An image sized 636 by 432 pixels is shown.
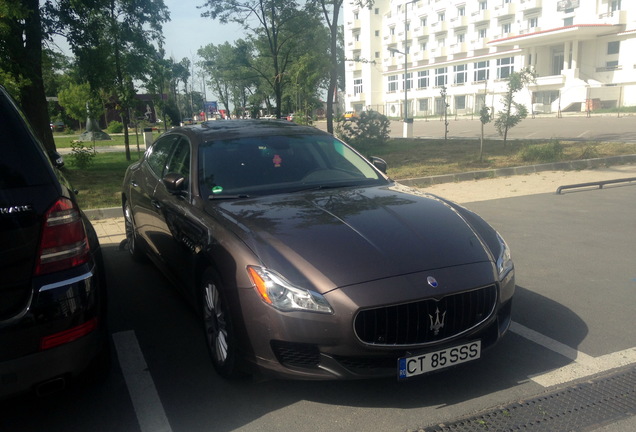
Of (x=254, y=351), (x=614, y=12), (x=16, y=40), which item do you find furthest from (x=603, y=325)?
(x=614, y=12)

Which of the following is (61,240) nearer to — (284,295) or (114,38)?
(284,295)

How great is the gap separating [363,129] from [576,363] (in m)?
15.1

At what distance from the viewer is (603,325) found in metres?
4.16

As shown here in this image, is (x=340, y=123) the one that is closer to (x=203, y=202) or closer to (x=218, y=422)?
(x=203, y=202)

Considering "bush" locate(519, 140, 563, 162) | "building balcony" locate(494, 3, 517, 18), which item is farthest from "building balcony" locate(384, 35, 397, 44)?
"bush" locate(519, 140, 563, 162)

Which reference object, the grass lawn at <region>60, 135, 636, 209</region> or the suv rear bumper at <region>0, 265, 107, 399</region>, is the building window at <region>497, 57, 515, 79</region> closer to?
the grass lawn at <region>60, 135, 636, 209</region>

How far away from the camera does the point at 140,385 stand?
345 centimetres

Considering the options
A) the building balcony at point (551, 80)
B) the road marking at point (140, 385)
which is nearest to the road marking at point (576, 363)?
the road marking at point (140, 385)

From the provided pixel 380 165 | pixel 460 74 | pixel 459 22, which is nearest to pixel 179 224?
pixel 380 165

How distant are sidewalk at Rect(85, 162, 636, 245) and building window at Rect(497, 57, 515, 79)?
167ft

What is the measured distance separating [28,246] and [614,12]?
58.4 m

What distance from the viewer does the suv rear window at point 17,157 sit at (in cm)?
257

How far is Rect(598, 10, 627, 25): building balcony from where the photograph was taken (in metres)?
49.4

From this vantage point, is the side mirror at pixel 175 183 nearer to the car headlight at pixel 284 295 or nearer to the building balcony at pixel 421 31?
the car headlight at pixel 284 295
